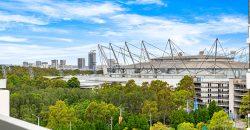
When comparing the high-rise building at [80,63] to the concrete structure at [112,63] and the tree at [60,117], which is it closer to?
the concrete structure at [112,63]

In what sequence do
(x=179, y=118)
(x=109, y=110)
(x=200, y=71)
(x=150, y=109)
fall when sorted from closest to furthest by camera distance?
(x=109, y=110) → (x=179, y=118) → (x=150, y=109) → (x=200, y=71)

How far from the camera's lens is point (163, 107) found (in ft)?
40.9

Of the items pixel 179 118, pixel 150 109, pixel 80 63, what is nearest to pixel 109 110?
pixel 150 109

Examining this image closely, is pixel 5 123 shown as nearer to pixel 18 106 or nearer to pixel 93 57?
pixel 18 106

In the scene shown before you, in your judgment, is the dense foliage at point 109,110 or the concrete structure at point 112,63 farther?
the concrete structure at point 112,63

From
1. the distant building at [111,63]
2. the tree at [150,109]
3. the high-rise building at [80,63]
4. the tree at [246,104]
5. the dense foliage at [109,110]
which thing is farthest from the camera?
the high-rise building at [80,63]

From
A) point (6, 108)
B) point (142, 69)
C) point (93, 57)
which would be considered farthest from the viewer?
point (93, 57)

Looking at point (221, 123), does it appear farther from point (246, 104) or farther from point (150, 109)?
point (246, 104)

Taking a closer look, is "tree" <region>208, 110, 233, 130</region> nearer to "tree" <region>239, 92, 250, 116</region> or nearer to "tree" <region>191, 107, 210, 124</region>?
"tree" <region>191, 107, 210, 124</region>

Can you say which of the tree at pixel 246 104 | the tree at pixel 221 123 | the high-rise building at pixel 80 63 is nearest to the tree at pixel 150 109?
the tree at pixel 221 123

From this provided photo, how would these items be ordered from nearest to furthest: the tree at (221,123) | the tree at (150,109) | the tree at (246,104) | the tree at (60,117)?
the tree at (221,123) < the tree at (60,117) < the tree at (150,109) < the tree at (246,104)

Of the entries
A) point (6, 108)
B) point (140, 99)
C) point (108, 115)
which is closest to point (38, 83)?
point (140, 99)

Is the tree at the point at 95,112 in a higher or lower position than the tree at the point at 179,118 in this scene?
higher

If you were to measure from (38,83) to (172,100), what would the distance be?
9271mm
